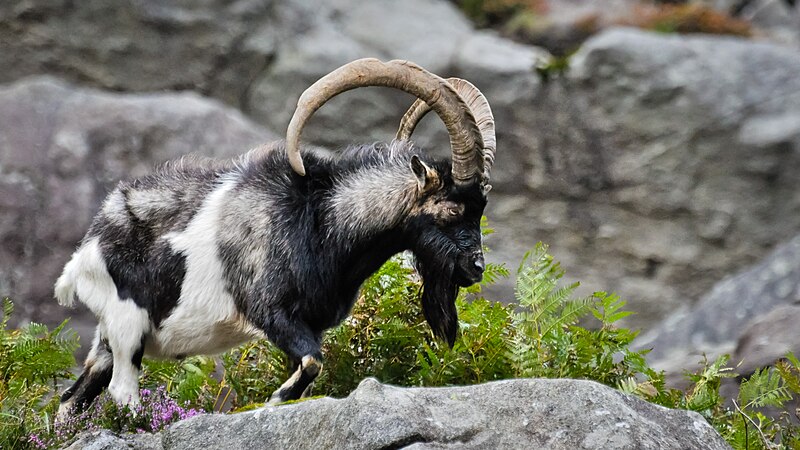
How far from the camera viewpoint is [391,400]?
5777 mm

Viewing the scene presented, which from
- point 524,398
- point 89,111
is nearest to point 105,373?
point 524,398

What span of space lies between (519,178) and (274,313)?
10.8 m

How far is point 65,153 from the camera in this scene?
45.7 feet

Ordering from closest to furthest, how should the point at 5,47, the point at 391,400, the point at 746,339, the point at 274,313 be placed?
1. the point at 391,400
2. the point at 274,313
3. the point at 746,339
4. the point at 5,47

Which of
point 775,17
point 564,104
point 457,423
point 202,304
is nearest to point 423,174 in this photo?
point 202,304

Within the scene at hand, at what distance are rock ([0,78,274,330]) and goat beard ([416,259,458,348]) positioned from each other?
6.60 m

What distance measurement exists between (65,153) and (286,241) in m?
7.47

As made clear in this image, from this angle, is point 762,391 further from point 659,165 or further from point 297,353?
point 659,165

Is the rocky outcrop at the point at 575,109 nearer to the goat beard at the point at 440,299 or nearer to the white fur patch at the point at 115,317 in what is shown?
the goat beard at the point at 440,299

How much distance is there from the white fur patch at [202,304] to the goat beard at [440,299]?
3.78 ft

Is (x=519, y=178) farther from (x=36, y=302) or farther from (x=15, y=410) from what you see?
(x=15, y=410)

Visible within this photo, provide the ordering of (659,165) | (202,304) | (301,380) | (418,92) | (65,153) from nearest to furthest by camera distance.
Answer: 1. (301,380)
2. (418,92)
3. (202,304)
4. (65,153)
5. (659,165)

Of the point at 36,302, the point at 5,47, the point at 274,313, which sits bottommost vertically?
the point at 36,302

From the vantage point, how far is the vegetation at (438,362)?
7.60m
